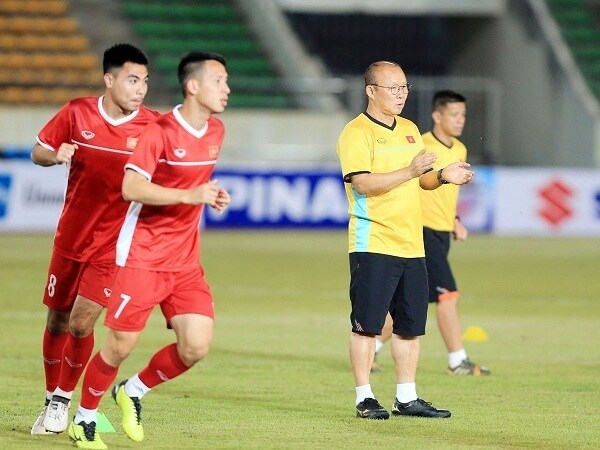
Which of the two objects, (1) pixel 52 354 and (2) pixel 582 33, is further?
(2) pixel 582 33

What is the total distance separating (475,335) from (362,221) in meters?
4.80

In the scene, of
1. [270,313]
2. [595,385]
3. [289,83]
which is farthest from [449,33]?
[595,385]

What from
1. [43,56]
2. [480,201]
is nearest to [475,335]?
[480,201]

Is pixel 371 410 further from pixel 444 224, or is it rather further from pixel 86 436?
pixel 444 224

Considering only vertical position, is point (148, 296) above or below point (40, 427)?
above

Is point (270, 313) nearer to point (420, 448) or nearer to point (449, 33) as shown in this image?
point (420, 448)

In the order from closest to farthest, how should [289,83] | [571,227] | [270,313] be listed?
[270,313] < [571,227] < [289,83]

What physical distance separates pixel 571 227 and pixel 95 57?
11138 millimetres

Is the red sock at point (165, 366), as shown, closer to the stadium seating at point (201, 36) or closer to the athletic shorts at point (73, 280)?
the athletic shorts at point (73, 280)

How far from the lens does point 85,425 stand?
7.82 metres

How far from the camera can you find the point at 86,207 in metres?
8.55

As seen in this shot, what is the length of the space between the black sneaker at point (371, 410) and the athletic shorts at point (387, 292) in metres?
0.44

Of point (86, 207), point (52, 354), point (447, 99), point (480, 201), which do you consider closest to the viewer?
point (86, 207)

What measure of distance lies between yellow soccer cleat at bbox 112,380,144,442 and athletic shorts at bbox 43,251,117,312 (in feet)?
2.03
